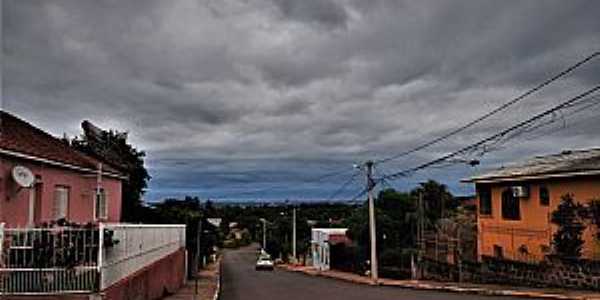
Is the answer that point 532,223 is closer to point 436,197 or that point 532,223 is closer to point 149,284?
point 149,284

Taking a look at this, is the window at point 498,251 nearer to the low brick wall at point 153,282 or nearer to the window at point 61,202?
the low brick wall at point 153,282

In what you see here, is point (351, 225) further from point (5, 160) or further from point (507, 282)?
point (5, 160)

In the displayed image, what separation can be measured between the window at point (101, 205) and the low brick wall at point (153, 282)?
275cm

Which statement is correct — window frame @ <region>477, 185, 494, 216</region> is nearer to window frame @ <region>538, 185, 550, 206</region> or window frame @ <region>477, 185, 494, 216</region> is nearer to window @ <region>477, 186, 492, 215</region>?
window @ <region>477, 186, 492, 215</region>

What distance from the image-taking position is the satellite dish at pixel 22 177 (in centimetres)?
1359

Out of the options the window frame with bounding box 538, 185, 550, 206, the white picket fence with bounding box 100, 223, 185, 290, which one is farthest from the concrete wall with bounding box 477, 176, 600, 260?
the white picket fence with bounding box 100, 223, 185, 290

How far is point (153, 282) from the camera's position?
1827 cm

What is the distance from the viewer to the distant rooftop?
2520 centimetres

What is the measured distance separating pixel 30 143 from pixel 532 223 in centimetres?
2177

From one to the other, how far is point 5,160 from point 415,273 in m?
22.7

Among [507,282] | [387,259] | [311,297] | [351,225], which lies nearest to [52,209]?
[311,297]

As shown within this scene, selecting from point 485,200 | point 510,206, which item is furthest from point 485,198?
point 510,206

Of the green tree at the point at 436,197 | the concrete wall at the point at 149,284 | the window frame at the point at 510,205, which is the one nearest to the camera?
the concrete wall at the point at 149,284

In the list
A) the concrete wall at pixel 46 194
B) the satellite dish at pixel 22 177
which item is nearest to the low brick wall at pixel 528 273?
the concrete wall at pixel 46 194
